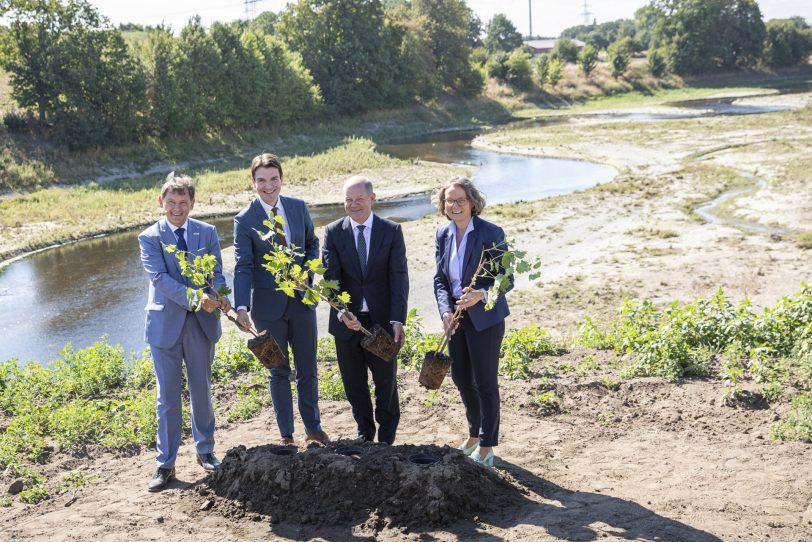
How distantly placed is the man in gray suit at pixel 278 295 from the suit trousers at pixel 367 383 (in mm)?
309

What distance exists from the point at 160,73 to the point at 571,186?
23011 mm

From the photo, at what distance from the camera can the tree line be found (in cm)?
3397

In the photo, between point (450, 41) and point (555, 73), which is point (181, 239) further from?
point (555, 73)

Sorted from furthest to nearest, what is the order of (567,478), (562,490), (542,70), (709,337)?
(542,70)
(709,337)
(567,478)
(562,490)

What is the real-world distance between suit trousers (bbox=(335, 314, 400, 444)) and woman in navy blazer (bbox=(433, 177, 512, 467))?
54 cm

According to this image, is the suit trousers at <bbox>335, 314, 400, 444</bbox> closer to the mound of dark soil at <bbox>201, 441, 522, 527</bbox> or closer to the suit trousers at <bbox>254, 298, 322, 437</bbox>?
the suit trousers at <bbox>254, 298, 322, 437</bbox>

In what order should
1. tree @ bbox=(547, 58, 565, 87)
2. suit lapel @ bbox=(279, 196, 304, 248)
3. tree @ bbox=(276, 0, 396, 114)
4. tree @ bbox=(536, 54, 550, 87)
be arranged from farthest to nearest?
→ tree @ bbox=(536, 54, 550, 87) → tree @ bbox=(547, 58, 565, 87) → tree @ bbox=(276, 0, 396, 114) → suit lapel @ bbox=(279, 196, 304, 248)

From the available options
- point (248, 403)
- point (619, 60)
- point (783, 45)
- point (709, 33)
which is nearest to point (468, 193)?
point (248, 403)

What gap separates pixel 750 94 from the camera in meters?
65.9

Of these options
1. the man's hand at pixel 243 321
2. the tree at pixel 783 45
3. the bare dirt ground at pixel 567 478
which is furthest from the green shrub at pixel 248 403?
the tree at pixel 783 45

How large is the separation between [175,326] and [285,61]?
4655cm

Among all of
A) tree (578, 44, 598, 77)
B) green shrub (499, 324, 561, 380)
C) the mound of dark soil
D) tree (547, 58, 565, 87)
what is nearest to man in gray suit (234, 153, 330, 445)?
the mound of dark soil

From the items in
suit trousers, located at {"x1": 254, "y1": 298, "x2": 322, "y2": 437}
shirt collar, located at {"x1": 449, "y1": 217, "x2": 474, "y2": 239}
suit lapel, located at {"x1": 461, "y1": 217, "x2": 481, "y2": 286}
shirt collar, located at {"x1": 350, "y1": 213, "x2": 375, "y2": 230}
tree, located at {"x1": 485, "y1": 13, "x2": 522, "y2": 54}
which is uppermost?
tree, located at {"x1": 485, "y1": 13, "x2": 522, "y2": 54}

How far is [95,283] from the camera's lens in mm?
17375
